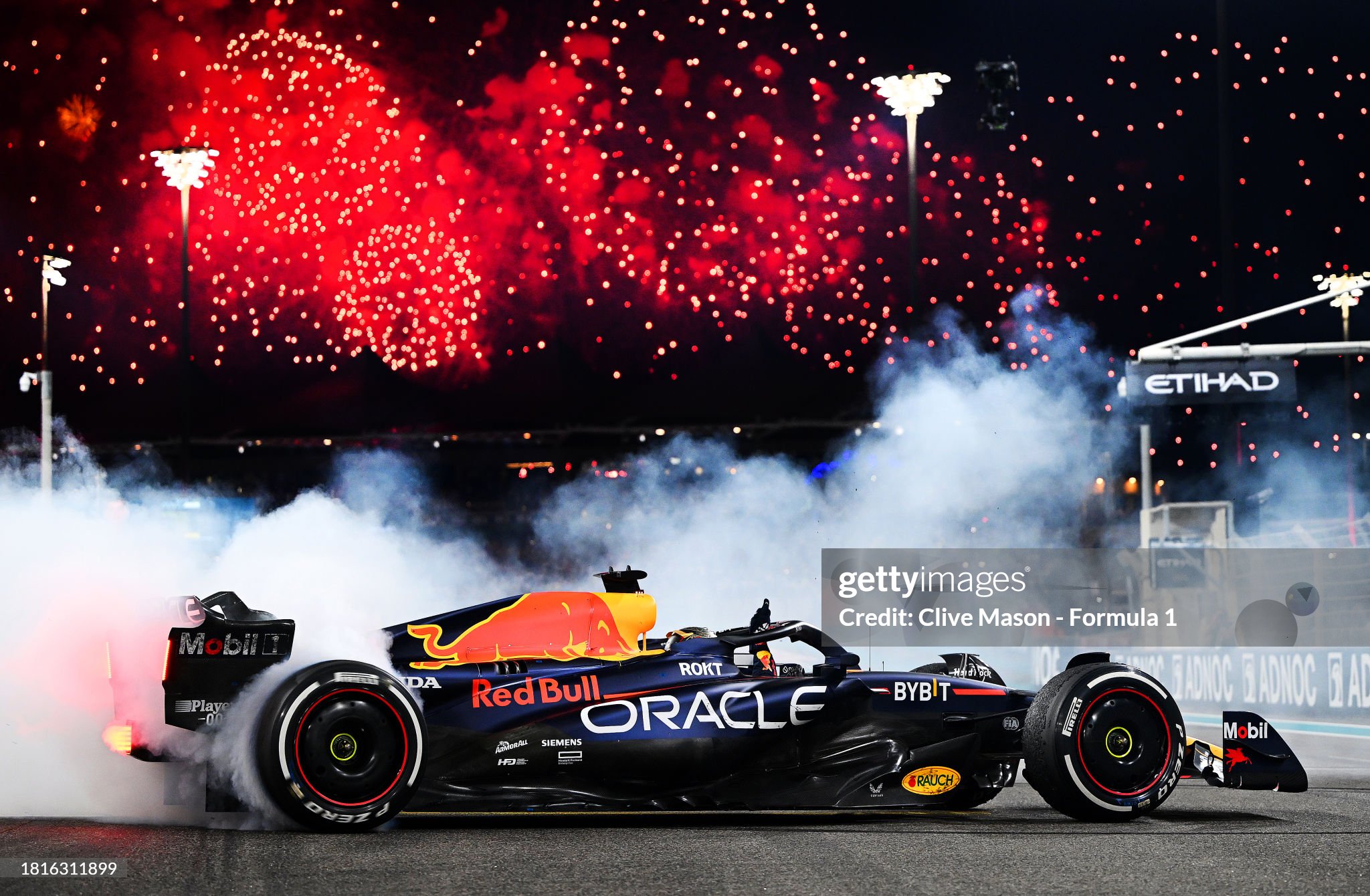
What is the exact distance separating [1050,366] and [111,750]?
1781 cm

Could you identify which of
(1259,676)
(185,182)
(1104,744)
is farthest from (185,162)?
(1104,744)

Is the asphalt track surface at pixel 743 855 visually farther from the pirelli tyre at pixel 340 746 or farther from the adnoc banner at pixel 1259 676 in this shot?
the adnoc banner at pixel 1259 676

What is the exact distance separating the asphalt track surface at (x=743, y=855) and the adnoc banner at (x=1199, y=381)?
13.0 m

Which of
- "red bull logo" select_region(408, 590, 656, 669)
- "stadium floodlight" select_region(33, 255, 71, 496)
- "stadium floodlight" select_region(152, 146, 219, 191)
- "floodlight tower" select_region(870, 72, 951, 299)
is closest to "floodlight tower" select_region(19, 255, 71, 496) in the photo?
"stadium floodlight" select_region(33, 255, 71, 496)

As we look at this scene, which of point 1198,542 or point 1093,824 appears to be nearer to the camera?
point 1093,824

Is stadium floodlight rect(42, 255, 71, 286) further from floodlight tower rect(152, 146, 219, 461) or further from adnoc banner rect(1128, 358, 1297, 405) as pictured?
adnoc banner rect(1128, 358, 1297, 405)

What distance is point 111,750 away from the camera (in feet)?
30.5

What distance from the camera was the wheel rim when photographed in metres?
Result: 9.07

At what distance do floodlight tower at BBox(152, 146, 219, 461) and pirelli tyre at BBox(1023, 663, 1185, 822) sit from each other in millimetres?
18400

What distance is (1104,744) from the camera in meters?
9.10

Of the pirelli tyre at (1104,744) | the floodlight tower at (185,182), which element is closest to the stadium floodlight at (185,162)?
the floodlight tower at (185,182)

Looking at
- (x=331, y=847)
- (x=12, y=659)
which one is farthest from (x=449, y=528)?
(x=331, y=847)

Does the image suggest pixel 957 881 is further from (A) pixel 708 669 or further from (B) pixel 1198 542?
(B) pixel 1198 542

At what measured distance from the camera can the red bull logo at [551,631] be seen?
10.5 meters
